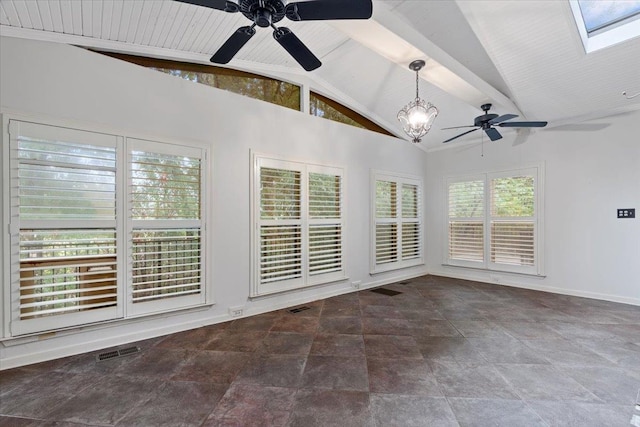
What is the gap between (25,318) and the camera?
96.8 inches

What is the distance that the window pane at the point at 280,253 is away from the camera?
384 cm

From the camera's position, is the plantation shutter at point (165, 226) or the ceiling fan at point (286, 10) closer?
the ceiling fan at point (286, 10)

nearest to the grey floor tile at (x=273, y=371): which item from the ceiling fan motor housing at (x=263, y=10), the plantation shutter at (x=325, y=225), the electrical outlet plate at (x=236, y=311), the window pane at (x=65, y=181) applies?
the electrical outlet plate at (x=236, y=311)

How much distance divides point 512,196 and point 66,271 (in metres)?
6.38

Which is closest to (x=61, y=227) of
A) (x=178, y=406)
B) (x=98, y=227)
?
(x=98, y=227)

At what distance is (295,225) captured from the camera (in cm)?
415

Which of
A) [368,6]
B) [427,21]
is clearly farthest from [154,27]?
[427,21]

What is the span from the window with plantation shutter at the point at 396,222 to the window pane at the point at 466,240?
646mm

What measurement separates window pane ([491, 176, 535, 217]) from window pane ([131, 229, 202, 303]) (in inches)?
202

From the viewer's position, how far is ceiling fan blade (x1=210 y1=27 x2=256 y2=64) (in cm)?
205

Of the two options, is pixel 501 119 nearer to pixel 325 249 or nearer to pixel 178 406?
pixel 325 249

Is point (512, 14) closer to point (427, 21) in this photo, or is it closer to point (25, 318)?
point (427, 21)

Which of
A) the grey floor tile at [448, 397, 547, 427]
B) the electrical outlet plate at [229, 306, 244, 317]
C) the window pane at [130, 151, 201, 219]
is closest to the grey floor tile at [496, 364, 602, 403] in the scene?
the grey floor tile at [448, 397, 547, 427]

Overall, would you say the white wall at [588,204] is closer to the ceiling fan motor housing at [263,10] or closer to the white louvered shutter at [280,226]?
the white louvered shutter at [280,226]
